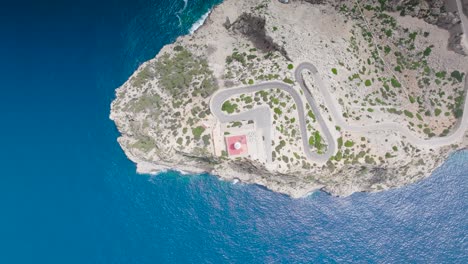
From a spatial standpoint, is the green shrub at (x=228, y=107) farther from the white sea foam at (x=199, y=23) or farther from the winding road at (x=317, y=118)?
the white sea foam at (x=199, y=23)

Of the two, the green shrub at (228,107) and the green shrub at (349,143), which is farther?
the green shrub at (228,107)

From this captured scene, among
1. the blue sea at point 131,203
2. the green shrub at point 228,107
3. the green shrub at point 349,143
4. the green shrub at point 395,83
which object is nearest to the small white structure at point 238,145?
the green shrub at point 228,107

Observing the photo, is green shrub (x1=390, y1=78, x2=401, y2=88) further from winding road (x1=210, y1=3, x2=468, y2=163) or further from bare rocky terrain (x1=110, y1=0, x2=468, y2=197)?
winding road (x1=210, y1=3, x2=468, y2=163)

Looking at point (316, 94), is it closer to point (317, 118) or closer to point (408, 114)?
point (317, 118)

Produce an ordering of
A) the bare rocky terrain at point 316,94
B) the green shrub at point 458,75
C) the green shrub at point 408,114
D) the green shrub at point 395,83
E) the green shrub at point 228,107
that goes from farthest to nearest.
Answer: the green shrub at point 395,83 → the green shrub at point 458,75 → the green shrub at point 408,114 → the green shrub at point 228,107 → the bare rocky terrain at point 316,94

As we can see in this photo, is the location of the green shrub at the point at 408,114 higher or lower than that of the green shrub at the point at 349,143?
higher

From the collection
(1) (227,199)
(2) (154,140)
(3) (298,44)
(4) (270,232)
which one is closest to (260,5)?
(3) (298,44)

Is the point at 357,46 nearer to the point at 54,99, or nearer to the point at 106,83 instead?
the point at 106,83

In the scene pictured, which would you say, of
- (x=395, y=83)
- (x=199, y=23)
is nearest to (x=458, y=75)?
(x=395, y=83)
